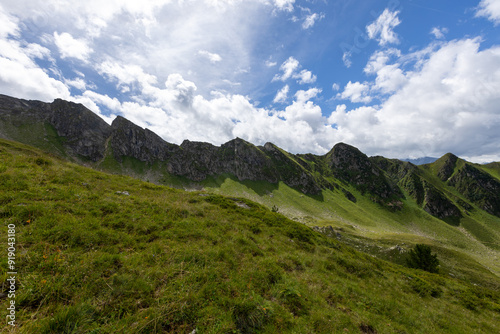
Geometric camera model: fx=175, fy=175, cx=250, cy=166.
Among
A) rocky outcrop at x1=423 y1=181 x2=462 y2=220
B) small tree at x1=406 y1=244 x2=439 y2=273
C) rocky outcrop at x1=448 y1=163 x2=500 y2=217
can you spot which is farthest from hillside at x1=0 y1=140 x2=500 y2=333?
rocky outcrop at x1=448 y1=163 x2=500 y2=217

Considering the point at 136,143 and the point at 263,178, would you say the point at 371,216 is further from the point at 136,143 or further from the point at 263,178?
the point at 136,143

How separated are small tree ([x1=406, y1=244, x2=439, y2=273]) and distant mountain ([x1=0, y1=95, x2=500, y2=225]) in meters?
129

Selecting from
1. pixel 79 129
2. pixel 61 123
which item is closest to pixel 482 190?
pixel 79 129

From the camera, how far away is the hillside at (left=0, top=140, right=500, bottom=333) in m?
5.37

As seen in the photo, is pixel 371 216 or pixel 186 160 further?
pixel 186 160

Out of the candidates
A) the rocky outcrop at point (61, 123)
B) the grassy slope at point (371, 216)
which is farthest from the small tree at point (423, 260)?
the rocky outcrop at point (61, 123)

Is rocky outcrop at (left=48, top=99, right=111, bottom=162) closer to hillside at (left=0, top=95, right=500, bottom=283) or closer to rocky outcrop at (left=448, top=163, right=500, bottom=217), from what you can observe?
hillside at (left=0, top=95, right=500, bottom=283)

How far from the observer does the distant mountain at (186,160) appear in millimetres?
143000

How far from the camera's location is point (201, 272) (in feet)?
25.4

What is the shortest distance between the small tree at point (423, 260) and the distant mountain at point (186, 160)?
5075 inches

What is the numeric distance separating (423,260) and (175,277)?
153 ft

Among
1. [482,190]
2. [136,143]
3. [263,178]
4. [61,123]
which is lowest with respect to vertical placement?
[263,178]

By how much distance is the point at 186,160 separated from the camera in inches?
6673

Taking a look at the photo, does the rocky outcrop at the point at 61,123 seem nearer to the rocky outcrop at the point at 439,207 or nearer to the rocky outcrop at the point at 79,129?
the rocky outcrop at the point at 79,129
